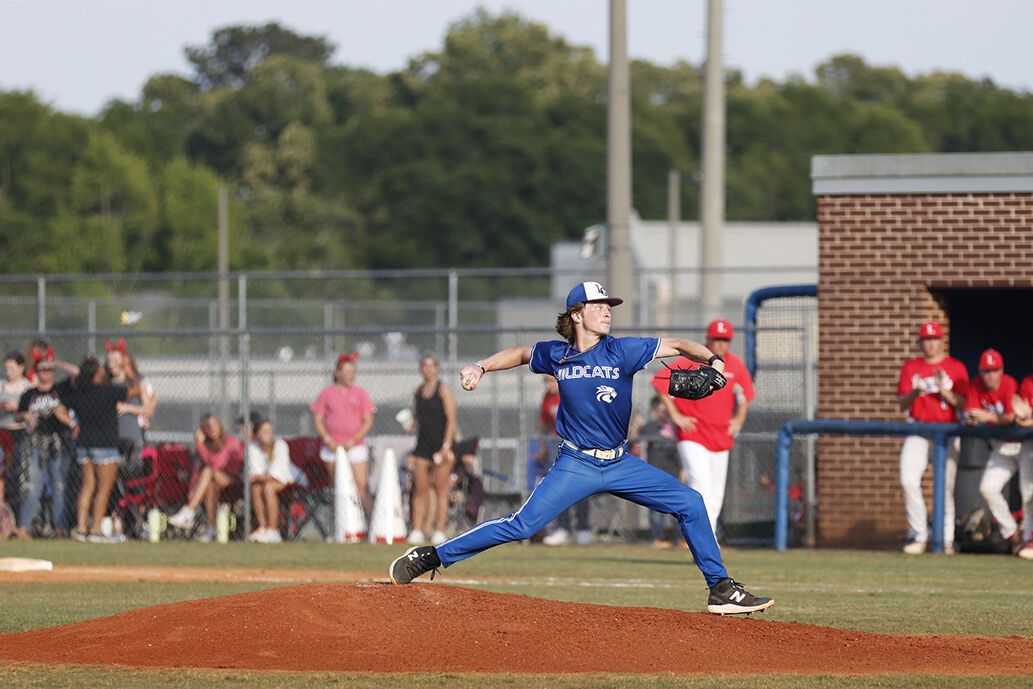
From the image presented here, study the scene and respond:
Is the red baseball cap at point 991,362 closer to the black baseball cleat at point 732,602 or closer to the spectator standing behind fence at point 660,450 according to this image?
the spectator standing behind fence at point 660,450

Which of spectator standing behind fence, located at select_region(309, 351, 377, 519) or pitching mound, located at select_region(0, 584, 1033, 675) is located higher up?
spectator standing behind fence, located at select_region(309, 351, 377, 519)

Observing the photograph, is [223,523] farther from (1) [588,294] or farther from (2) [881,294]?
(1) [588,294]

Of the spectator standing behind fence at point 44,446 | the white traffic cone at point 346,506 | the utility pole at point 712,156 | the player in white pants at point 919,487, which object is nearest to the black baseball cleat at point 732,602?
the player in white pants at point 919,487

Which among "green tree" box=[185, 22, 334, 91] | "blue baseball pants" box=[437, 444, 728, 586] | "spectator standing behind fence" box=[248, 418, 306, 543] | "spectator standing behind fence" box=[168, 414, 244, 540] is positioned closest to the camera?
"blue baseball pants" box=[437, 444, 728, 586]

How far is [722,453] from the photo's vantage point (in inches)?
496

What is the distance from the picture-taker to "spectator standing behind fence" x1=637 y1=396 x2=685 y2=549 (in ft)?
49.1

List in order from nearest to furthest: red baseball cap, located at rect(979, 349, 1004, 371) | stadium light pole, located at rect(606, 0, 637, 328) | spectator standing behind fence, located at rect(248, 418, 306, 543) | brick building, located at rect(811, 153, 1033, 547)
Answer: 1. red baseball cap, located at rect(979, 349, 1004, 371)
2. brick building, located at rect(811, 153, 1033, 547)
3. spectator standing behind fence, located at rect(248, 418, 306, 543)
4. stadium light pole, located at rect(606, 0, 637, 328)

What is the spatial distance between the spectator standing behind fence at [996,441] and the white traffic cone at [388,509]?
565cm

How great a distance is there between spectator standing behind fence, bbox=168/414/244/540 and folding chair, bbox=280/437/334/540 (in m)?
0.58

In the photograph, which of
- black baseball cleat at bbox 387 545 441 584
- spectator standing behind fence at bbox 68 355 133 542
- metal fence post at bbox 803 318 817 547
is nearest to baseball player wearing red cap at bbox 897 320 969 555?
metal fence post at bbox 803 318 817 547

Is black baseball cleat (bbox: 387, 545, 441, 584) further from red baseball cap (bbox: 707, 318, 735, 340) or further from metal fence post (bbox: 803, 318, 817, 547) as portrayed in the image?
metal fence post (bbox: 803, 318, 817, 547)

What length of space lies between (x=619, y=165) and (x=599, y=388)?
9.77m

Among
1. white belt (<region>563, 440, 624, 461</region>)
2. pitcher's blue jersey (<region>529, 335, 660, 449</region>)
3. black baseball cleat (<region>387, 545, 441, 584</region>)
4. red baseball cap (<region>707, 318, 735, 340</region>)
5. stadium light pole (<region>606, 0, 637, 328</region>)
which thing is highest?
stadium light pole (<region>606, 0, 637, 328</region>)

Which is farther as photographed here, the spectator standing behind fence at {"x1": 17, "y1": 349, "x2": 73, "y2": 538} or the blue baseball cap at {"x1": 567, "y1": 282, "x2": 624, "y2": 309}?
the spectator standing behind fence at {"x1": 17, "y1": 349, "x2": 73, "y2": 538}
